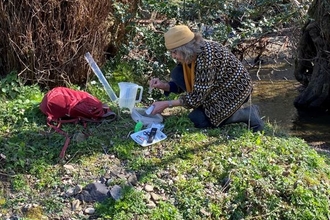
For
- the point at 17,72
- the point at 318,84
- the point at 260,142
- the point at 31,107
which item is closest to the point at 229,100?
the point at 260,142

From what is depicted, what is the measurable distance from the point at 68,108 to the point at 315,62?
17.2ft

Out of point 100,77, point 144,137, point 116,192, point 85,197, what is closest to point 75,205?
point 85,197

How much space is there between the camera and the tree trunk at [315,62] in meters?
8.23

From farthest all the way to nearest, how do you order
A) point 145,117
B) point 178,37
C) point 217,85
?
point 145,117
point 217,85
point 178,37

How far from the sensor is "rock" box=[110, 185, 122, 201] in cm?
389

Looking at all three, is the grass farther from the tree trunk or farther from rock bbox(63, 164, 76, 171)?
the tree trunk

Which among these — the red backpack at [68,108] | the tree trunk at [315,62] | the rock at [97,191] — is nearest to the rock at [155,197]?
the rock at [97,191]

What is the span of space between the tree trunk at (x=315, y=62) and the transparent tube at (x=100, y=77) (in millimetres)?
3970

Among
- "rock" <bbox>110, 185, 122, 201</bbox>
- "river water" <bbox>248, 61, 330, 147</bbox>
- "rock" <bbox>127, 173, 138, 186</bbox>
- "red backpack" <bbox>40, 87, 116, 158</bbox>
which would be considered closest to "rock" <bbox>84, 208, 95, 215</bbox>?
"rock" <bbox>110, 185, 122, 201</bbox>

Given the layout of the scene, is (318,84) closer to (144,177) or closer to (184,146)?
(184,146)

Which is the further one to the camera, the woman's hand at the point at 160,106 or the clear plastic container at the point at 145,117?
the clear plastic container at the point at 145,117

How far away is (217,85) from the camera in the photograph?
488 centimetres

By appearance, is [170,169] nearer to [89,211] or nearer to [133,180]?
[133,180]

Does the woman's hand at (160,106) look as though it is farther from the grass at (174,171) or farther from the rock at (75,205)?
the rock at (75,205)
